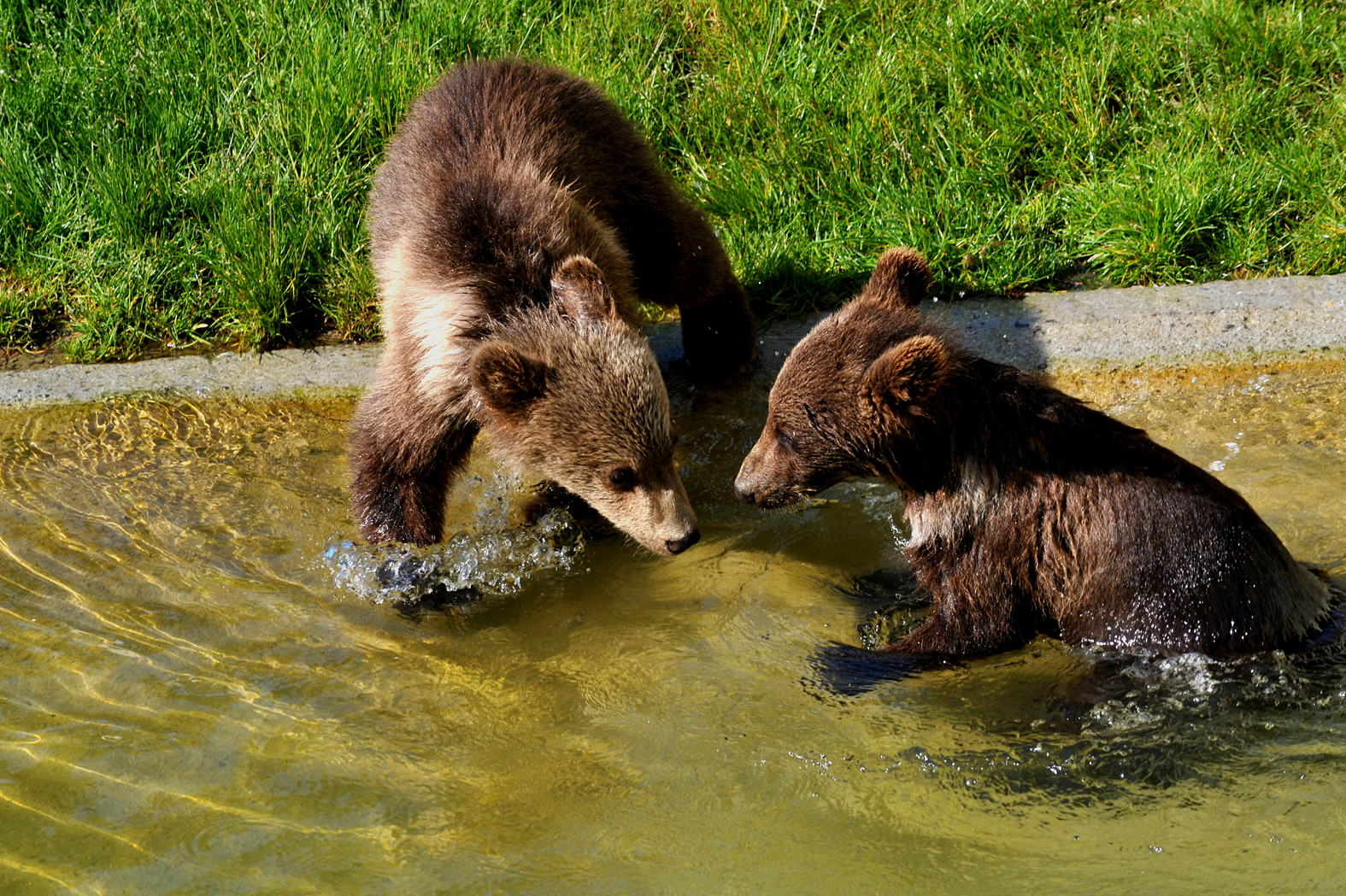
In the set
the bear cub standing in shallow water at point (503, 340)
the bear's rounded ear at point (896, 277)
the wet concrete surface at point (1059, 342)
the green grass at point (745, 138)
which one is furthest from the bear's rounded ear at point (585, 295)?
the green grass at point (745, 138)

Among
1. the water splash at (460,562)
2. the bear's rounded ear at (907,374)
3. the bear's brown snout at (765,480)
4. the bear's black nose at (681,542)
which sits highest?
the bear's rounded ear at (907,374)

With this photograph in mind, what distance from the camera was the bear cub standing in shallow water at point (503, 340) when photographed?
15.6 ft

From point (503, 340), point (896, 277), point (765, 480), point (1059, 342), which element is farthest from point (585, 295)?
point (1059, 342)

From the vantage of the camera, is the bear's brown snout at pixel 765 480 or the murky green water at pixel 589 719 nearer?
the murky green water at pixel 589 719

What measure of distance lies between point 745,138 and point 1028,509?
423 cm

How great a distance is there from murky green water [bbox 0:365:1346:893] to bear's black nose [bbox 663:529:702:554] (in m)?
0.21

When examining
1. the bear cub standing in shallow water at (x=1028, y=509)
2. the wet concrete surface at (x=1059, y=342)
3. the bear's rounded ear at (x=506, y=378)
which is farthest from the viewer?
the wet concrete surface at (x=1059, y=342)

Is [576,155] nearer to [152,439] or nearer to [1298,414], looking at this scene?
[152,439]

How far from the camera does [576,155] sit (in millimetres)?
5781

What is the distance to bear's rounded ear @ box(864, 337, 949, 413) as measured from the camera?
12.7 ft

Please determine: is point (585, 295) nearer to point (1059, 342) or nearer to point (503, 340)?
point (503, 340)

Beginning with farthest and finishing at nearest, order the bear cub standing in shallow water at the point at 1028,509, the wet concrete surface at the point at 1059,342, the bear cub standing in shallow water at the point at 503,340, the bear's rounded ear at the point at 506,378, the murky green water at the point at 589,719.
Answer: the wet concrete surface at the point at 1059,342
the bear cub standing in shallow water at the point at 503,340
the bear's rounded ear at the point at 506,378
the bear cub standing in shallow water at the point at 1028,509
the murky green water at the point at 589,719

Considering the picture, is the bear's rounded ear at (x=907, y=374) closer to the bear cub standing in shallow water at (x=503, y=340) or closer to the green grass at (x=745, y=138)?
the bear cub standing in shallow water at (x=503, y=340)

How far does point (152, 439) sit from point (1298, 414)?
18.8ft
